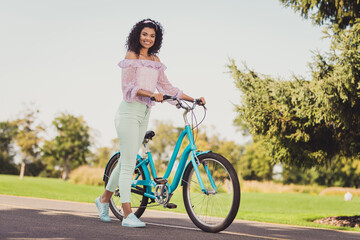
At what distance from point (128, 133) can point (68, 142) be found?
50880 mm

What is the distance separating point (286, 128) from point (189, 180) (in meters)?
6.88

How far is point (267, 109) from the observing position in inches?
422

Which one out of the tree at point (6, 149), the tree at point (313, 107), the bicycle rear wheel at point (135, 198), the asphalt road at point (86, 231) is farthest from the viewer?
the tree at point (6, 149)

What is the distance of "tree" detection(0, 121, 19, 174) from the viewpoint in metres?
62.8

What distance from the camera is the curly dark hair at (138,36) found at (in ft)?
15.2

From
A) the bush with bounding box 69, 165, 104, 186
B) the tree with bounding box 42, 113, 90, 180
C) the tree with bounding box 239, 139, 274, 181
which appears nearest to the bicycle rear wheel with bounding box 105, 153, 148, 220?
the bush with bounding box 69, 165, 104, 186

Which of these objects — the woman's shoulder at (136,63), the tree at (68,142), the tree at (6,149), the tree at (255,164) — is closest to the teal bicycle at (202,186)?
the woman's shoulder at (136,63)

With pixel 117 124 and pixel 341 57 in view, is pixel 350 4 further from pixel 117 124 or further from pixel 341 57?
pixel 117 124

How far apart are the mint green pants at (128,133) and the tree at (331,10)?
822cm

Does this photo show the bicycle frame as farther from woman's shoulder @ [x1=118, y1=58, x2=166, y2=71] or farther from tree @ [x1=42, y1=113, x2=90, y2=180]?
tree @ [x1=42, y1=113, x2=90, y2=180]

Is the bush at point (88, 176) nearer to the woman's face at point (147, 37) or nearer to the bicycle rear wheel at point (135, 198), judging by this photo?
the bicycle rear wheel at point (135, 198)

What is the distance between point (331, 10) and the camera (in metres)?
11.8

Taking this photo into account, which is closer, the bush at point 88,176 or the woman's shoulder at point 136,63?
the woman's shoulder at point 136,63

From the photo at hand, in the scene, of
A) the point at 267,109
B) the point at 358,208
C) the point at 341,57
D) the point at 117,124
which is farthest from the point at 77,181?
the point at 117,124
